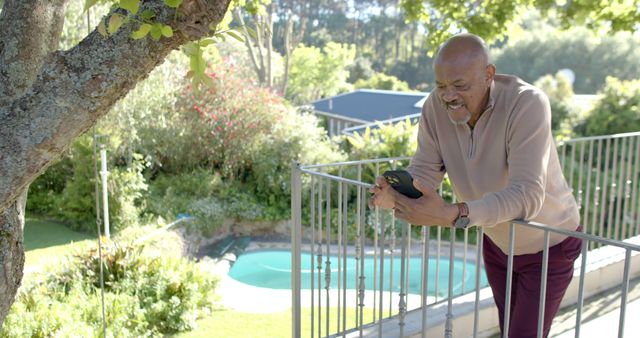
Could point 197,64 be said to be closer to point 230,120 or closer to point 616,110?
point 230,120

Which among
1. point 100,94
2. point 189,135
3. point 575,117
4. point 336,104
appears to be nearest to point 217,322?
point 100,94

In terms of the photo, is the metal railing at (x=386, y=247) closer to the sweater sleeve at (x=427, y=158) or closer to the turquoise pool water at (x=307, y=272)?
the turquoise pool water at (x=307, y=272)

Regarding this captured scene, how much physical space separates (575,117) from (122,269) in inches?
361

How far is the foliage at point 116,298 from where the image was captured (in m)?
4.52

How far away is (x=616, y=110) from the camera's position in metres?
10.4

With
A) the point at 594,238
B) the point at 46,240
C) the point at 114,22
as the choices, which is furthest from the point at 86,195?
the point at 594,238

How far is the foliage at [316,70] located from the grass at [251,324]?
2960 centimetres

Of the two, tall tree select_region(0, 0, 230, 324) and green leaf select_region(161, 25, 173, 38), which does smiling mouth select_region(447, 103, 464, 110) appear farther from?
green leaf select_region(161, 25, 173, 38)

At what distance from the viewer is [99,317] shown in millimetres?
4859

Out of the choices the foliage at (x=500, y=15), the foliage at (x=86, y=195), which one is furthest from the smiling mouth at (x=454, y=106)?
the foliage at (x=86, y=195)

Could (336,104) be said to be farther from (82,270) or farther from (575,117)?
(82,270)

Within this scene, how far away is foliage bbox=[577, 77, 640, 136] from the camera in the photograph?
10.1 meters

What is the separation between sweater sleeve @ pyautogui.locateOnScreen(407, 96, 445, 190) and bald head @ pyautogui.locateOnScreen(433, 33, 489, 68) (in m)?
0.37

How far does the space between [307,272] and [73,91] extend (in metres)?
7.74
